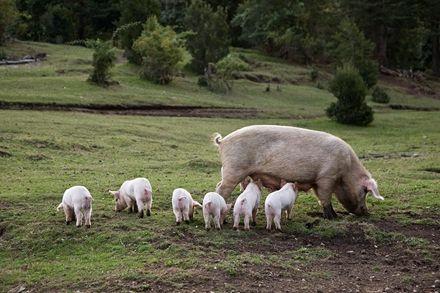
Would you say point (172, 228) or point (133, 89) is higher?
point (172, 228)

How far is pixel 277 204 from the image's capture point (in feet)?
40.4

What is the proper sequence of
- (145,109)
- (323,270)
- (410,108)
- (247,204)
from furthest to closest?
1. (410,108)
2. (145,109)
3. (247,204)
4. (323,270)

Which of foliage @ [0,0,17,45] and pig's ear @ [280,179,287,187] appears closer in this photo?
pig's ear @ [280,179,287,187]

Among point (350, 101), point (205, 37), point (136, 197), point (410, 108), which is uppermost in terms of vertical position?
point (205, 37)

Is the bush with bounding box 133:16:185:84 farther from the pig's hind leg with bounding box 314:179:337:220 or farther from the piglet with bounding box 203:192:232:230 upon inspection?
the piglet with bounding box 203:192:232:230

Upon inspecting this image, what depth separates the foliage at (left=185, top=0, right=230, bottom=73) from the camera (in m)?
45.2

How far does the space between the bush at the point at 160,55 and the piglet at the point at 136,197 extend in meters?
27.2

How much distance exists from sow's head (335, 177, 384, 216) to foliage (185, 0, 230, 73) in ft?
105

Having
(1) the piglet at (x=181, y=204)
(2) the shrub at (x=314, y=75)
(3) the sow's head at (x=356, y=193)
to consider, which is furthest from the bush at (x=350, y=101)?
(1) the piglet at (x=181, y=204)

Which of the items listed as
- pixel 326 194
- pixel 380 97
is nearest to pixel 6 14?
pixel 380 97

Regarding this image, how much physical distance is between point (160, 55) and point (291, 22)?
62.6 feet

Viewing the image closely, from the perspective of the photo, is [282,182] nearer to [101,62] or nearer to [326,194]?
[326,194]

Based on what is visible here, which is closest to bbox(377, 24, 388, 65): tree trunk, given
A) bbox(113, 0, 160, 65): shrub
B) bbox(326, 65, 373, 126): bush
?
bbox(113, 0, 160, 65): shrub

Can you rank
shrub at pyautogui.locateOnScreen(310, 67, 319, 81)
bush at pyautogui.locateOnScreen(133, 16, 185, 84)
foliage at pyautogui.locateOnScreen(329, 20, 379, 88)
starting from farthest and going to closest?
1. shrub at pyautogui.locateOnScreen(310, 67, 319, 81)
2. foliage at pyautogui.locateOnScreen(329, 20, 379, 88)
3. bush at pyautogui.locateOnScreen(133, 16, 185, 84)
